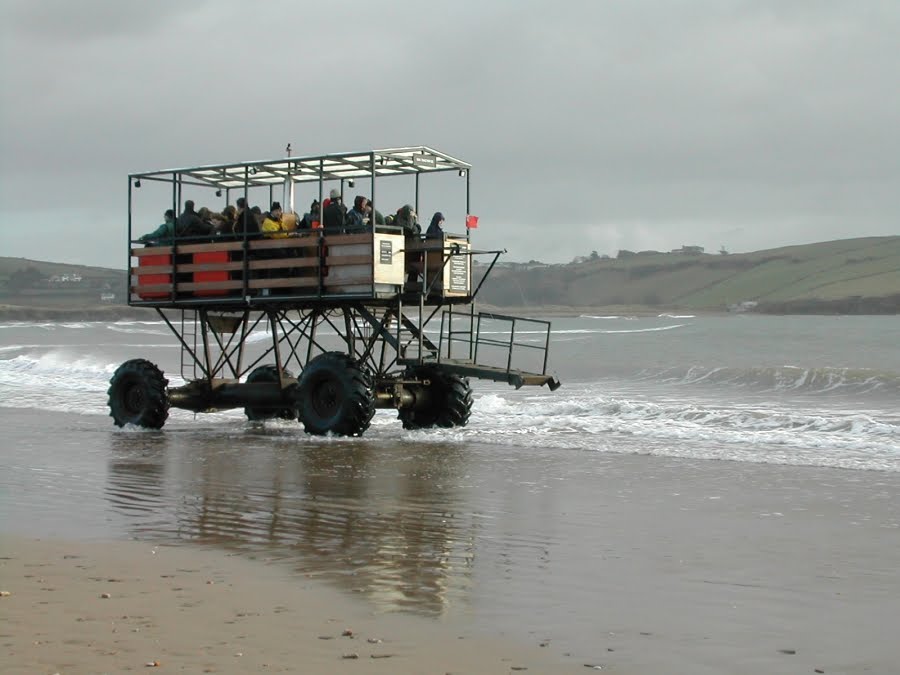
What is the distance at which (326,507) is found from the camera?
1095 cm

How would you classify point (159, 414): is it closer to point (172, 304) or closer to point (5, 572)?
point (172, 304)

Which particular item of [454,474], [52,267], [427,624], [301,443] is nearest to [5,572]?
[427,624]

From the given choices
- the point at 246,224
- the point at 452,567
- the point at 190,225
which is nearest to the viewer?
the point at 452,567

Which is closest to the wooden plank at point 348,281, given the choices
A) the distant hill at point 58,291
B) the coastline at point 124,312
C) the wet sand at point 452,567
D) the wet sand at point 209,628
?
the wet sand at point 452,567

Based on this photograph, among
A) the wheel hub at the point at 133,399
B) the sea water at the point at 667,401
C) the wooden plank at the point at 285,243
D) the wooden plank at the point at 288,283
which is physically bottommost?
the sea water at the point at 667,401

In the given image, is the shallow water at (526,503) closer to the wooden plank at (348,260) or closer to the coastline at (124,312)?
the wooden plank at (348,260)

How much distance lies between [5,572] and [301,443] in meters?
9.17

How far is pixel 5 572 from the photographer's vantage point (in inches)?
308

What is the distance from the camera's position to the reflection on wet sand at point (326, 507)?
8125 millimetres

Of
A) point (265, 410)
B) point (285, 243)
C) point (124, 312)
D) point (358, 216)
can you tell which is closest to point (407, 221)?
point (358, 216)

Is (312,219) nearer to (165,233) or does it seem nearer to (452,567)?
(165,233)

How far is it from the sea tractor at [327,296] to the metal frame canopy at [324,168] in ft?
0.10

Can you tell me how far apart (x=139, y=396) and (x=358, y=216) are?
4.73 meters

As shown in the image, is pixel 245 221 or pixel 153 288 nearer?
pixel 245 221
